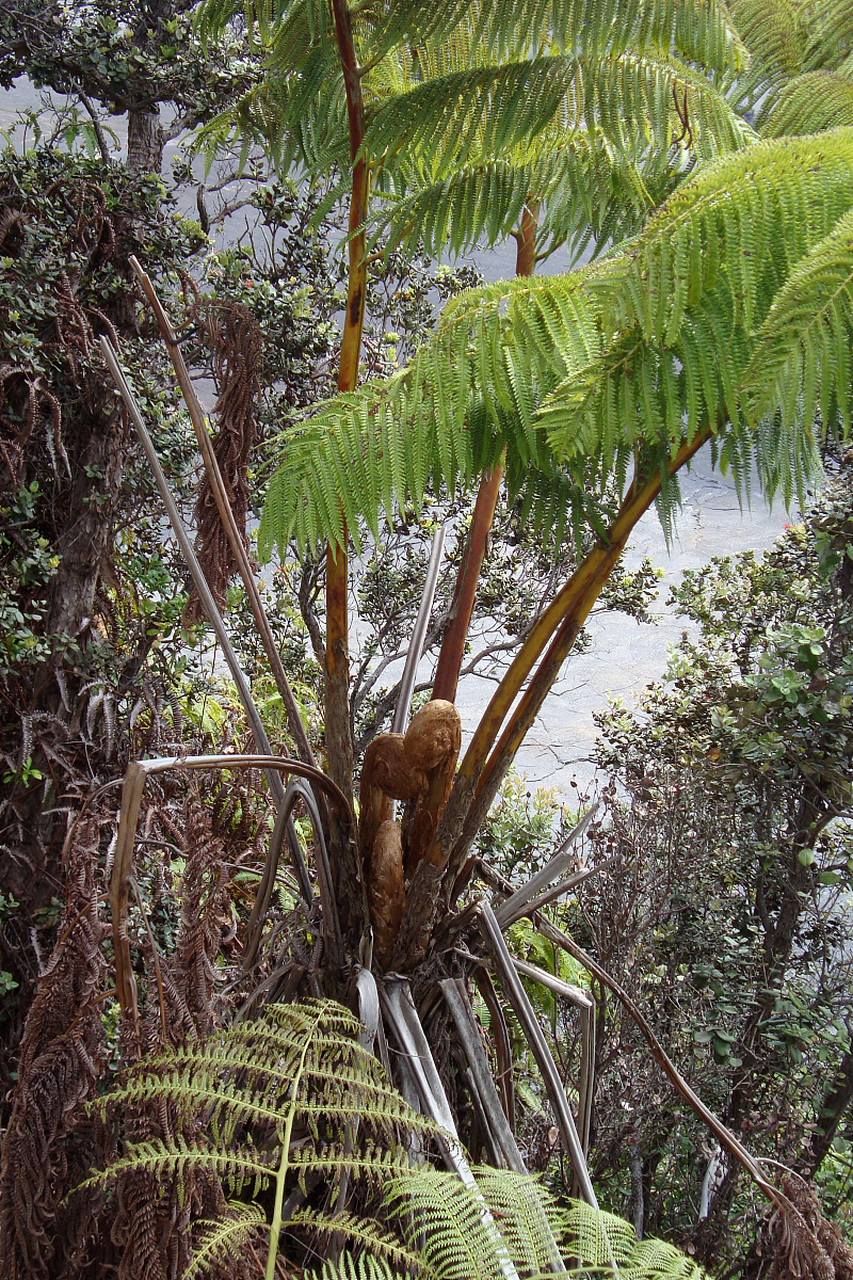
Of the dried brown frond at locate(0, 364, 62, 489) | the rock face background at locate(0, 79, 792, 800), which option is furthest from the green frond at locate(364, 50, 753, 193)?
the rock face background at locate(0, 79, 792, 800)

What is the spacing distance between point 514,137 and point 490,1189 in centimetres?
115

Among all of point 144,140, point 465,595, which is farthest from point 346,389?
point 144,140

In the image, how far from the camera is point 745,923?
2.10 m

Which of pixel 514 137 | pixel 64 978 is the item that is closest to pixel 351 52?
pixel 514 137

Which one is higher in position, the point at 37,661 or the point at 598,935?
the point at 37,661

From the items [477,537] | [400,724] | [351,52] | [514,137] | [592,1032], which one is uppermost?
[351,52]

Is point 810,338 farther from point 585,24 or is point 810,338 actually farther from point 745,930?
point 745,930

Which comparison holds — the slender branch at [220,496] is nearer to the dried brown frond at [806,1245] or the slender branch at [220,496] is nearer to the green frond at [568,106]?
the green frond at [568,106]

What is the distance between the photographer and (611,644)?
21.5 ft

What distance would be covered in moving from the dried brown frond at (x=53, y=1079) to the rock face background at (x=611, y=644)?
4.05 m

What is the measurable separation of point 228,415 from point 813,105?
827mm

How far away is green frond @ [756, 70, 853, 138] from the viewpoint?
1.04 meters

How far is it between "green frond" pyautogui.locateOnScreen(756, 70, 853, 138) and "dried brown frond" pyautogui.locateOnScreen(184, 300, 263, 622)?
726mm

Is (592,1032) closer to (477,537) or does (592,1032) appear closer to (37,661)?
(477,537)
